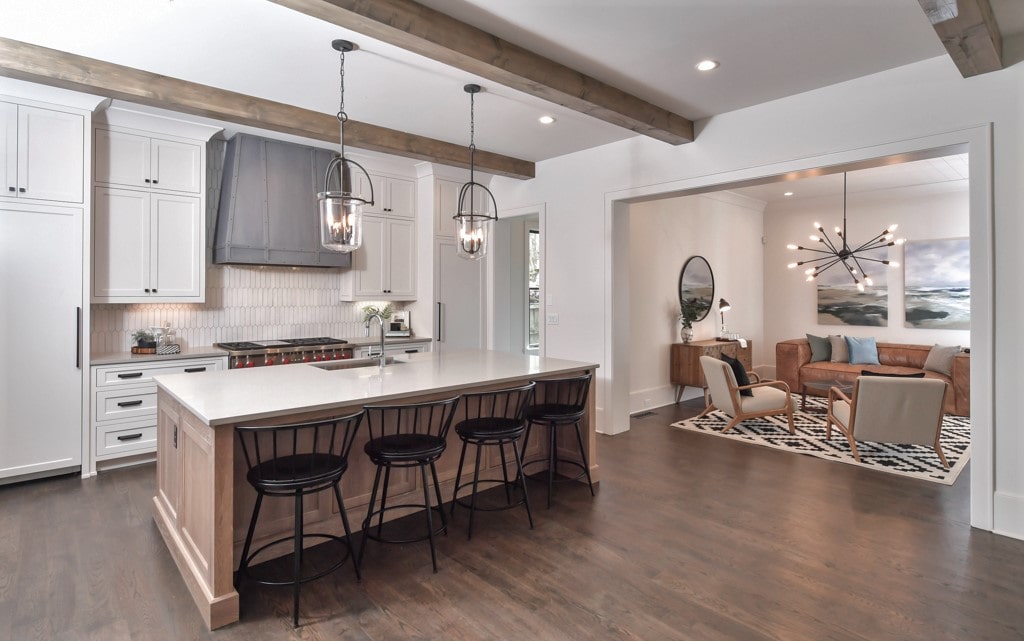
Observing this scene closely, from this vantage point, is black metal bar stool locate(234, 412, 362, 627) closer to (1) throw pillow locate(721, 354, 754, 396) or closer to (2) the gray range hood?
(2) the gray range hood

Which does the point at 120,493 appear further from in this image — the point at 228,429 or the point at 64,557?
the point at 228,429

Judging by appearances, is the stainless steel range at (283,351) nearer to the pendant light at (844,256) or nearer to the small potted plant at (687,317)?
the small potted plant at (687,317)

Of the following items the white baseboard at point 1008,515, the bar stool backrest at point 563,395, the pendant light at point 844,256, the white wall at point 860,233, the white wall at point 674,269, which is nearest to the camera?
the white baseboard at point 1008,515

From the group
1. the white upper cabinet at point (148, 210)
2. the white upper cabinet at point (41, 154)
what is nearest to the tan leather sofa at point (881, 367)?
the white upper cabinet at point (148, 210)

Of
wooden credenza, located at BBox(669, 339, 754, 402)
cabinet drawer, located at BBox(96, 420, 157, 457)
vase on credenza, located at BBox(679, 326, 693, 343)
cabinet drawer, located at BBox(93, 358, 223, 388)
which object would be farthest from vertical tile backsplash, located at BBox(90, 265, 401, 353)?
vase on credenza, located at BBox(679, 326, 693, 343)

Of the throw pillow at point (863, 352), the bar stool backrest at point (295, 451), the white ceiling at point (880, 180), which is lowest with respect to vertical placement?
the bar stool backrest at point (295, 451)

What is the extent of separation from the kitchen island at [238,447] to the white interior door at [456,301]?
8.04ft

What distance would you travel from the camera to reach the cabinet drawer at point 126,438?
13.5ft

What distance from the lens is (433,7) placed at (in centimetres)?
278

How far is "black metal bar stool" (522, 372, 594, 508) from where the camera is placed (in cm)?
353

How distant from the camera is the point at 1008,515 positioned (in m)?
3.11

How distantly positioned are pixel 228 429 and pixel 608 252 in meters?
3.83

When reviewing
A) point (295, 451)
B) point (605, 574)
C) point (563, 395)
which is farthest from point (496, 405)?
point (295, 451)

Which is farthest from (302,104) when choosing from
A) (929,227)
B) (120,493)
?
(929,227)
